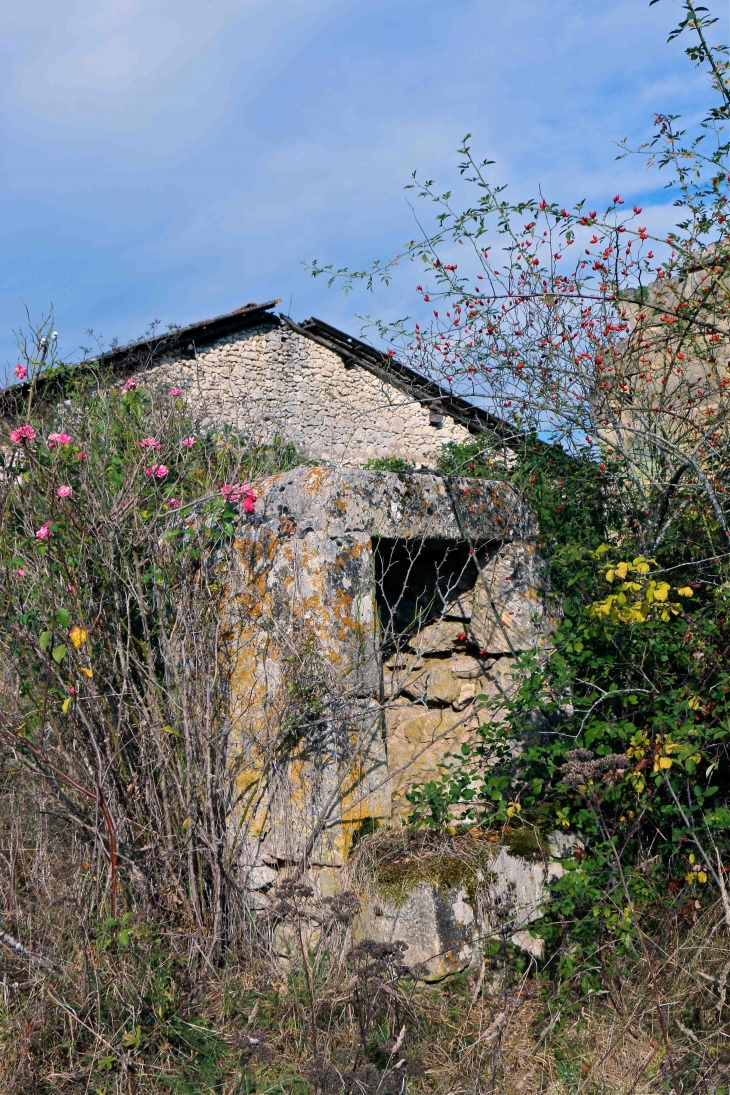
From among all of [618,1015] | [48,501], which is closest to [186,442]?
[48,501]

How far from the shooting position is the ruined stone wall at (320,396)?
1291 cm

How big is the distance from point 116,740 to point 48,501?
105 cm

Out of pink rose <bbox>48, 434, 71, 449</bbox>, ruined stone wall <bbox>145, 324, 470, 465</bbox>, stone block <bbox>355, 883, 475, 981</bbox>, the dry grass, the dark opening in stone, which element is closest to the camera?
the dry grass

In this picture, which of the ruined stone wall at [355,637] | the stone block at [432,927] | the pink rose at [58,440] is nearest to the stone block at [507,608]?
the ruined stone wall at [355,637]

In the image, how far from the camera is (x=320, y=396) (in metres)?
13.5

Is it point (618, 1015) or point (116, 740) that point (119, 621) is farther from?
point (618, 1015)

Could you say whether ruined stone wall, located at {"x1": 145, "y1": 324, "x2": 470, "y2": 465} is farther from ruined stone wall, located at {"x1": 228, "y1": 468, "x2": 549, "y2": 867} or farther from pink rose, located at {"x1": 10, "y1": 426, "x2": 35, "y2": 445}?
pink rose, located at {"x1": 10, "y1": 426, "x2": 35, "y2": 445}

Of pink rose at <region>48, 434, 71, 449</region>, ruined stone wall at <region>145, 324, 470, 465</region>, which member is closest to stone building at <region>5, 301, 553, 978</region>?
pink rose at <region>48, 434, 71, 449</region>

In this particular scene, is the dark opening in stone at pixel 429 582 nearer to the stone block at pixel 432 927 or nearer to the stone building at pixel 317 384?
the stone block at pixel 432 927

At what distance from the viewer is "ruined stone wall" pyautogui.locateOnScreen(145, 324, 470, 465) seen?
1291 cm

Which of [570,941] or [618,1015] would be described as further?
[570,941]

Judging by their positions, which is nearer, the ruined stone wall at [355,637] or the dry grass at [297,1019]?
the dry grass at [297,1019]

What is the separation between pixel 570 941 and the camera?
3232 millimetres

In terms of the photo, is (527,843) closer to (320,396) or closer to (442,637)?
(442,637)
